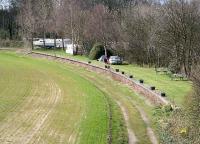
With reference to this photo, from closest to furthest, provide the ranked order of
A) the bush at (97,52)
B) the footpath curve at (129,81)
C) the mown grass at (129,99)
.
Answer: the mown grass at (129,99) < the footpath curve at (129,81) < the bush at (97,52)

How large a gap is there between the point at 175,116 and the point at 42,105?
11432 mm

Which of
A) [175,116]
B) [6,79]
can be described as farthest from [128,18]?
[175,116]

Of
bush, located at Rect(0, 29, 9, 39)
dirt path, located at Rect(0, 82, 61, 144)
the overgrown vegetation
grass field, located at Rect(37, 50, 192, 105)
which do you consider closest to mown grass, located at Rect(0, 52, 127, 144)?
dirt path, located at Rect(0, 82, 61, 144)

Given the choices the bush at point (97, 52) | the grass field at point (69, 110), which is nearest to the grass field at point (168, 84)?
the grass field at point (69, 110)

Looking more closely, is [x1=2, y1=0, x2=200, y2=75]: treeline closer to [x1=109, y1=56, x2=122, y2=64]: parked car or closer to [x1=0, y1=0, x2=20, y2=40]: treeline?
[x1=109, y1=56, x2=122, y2=64]: parked car

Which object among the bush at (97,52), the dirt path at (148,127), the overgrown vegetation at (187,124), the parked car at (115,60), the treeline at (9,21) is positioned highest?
the treeline at (9,21)

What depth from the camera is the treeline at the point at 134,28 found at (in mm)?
47156

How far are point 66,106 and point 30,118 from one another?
4642 mm

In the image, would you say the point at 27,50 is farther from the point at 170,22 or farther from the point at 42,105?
the point at 42,105

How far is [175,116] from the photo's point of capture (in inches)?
958

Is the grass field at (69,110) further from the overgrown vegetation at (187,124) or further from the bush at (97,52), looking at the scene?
the bush at (97,52)

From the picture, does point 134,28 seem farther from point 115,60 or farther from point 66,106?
point 66,106

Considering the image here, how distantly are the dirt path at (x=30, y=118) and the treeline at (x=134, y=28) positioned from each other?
39.0 feet

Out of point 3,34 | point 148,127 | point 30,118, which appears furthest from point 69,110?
point 3,34
